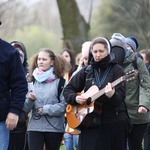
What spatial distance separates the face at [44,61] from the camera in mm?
8508

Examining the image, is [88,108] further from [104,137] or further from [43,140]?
[43,140]

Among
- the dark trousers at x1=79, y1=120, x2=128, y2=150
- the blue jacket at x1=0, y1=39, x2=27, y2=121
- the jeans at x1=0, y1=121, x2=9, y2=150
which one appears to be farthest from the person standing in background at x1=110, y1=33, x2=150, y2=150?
the jeans at x1=0, y1=121, x2=9, y2=150

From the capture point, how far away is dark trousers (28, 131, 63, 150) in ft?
26.6

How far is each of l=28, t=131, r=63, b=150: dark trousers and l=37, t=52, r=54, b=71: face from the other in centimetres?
98

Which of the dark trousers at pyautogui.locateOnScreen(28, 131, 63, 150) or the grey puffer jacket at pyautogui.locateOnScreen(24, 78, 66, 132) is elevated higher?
the grey puffer jacket at pyautogui.locateOnScreen(24, 78, 66, 132)

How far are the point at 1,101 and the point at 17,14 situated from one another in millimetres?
24431

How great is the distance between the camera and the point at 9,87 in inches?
247

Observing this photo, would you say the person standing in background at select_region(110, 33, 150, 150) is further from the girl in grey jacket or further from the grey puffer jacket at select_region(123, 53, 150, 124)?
the girl in grey jacket

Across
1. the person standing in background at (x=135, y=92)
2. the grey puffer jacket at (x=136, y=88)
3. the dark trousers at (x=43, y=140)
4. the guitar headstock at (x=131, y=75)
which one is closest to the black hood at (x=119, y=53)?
the person standing in background at (x=135, y=92)

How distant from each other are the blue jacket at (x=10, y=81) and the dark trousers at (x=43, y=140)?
1.99 metres

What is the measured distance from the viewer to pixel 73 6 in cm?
2370

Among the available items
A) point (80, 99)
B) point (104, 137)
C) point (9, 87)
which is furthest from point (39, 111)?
point (9, 87)

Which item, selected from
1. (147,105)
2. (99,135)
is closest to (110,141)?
(99,135)

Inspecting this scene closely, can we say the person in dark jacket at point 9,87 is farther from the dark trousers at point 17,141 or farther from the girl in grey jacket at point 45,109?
the dark trousers at point 17,141
